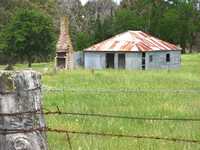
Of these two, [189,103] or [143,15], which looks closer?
[189,103]

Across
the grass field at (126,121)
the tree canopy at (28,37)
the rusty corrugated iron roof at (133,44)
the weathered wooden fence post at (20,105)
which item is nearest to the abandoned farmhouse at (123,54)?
the rusty corrugated iron roof at (133,44)

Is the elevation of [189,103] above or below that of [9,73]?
below

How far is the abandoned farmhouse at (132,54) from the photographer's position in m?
56.2

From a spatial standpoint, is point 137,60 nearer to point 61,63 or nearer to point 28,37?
point 61,63

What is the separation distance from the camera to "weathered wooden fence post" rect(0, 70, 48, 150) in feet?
14.5

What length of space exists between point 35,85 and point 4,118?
0.33 metres

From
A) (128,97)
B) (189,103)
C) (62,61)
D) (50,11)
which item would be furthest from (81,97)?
(50,11)

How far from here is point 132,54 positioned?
56062 millimetres

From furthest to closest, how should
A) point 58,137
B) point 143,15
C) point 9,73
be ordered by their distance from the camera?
point 143,15 → point 58,137 → point 9,73

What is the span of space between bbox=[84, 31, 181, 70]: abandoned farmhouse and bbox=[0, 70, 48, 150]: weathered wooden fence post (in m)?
51.0

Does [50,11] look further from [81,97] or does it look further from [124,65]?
[81,97]

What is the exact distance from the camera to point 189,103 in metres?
16.8

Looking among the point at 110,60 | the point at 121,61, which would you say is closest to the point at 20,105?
the point at 121,61

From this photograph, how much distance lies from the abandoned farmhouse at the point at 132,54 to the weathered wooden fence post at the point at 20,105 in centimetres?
5095
